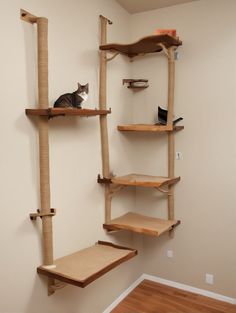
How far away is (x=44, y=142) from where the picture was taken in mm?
1826

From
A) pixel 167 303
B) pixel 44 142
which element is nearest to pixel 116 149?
pixel 44 142

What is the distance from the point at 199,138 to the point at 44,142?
5.19 feet

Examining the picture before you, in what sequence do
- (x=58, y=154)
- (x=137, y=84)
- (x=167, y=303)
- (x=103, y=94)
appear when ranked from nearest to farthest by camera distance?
(x=58, y=154) < (x=103, y=94) < (x=167, y=303) < (x=137, y=84)

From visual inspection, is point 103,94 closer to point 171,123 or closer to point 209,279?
point 171,123

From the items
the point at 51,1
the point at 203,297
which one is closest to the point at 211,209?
the point at 203,297

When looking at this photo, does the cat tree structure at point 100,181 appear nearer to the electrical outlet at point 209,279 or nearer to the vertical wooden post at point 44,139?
the vertical wooden post at point 44,139

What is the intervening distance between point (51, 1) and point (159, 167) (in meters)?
1.80

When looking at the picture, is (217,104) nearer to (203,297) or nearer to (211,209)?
(211,209)

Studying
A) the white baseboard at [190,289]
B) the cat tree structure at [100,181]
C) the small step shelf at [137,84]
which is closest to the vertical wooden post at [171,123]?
the cat tree structure at [100,181]

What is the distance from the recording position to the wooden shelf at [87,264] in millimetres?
1754

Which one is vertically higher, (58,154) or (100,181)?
(58,154)

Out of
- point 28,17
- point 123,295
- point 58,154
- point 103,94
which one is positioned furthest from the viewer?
point 123,295

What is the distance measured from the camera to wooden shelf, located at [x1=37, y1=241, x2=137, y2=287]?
1754mm

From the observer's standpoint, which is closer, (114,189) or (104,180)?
(104,180)
